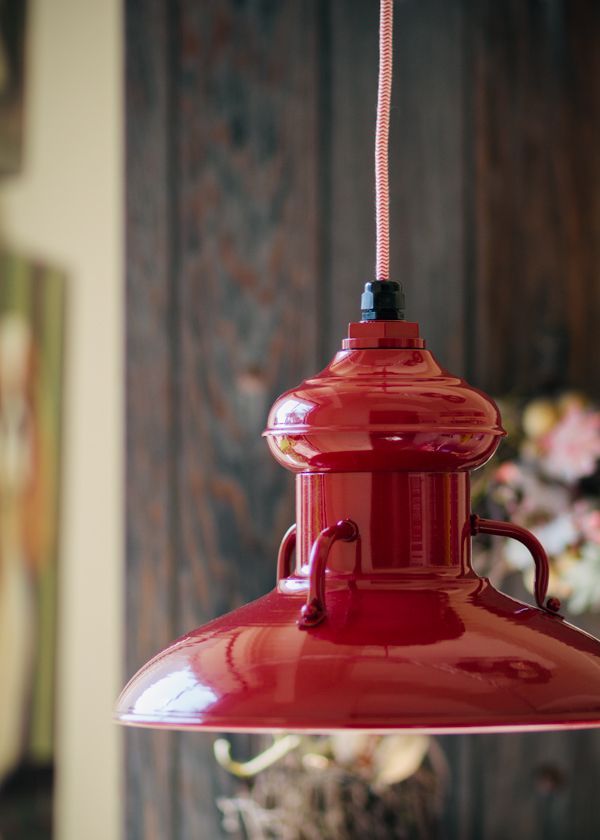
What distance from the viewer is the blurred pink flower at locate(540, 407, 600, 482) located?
1.84 m

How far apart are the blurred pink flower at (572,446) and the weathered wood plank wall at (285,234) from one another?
0.19 m

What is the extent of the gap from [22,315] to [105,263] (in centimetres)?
17

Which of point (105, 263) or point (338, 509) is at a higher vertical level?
point (105, 263)

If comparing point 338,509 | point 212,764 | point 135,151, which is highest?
point 135,151

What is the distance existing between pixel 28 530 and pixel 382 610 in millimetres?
1637

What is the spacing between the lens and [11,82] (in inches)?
87.8

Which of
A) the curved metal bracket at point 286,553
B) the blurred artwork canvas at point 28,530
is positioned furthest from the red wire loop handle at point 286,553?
the blurred artwork canvas at point 28,530

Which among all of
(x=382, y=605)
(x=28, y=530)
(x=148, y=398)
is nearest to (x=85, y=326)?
(x=148, y=398)

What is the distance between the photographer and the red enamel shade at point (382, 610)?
0.58m

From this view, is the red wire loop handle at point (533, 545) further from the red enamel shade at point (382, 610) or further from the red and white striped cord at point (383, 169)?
the red and white striped cord at point (383, 169)

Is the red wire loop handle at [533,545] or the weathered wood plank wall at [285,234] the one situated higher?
the weathered wood plank wall at [285,234]

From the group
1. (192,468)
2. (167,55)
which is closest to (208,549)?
(192,468)

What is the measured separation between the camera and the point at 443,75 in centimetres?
208

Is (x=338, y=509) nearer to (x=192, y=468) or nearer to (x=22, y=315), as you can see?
(x=192, y=468)
